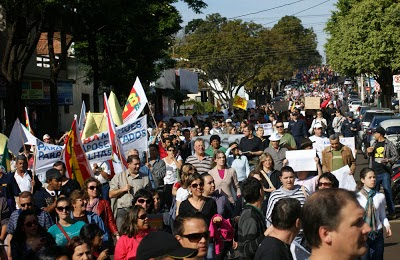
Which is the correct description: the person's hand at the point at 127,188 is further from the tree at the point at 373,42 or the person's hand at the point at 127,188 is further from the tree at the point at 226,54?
the tree at the point at 226,54

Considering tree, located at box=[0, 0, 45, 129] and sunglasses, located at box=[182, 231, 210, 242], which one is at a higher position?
tree, located at box=[0, 0, 45, 129]

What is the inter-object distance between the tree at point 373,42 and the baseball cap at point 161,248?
49.1m

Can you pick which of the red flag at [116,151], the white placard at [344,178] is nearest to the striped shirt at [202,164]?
the red flag at [116,151]

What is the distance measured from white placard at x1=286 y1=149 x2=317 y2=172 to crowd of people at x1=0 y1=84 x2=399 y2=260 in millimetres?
107

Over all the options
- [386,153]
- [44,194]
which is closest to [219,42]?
[386,153]

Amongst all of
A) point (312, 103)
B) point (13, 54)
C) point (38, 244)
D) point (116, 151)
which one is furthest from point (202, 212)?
point (312, 103)

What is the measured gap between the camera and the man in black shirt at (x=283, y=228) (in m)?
6.52

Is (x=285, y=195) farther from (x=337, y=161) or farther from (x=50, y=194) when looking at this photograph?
(x=337, y=161)

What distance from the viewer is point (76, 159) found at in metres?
13.5

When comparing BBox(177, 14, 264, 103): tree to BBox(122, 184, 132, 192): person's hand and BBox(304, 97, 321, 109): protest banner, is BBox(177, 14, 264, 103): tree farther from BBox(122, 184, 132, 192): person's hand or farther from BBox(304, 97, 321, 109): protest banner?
BBox(122, 184, 132, 192): person's hand

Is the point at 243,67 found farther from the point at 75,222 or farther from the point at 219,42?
the point at 75,222

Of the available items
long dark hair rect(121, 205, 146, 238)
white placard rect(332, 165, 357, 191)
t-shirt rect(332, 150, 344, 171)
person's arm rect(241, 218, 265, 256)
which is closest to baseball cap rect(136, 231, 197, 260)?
long dark hair rect(121, 205, 146, 238)

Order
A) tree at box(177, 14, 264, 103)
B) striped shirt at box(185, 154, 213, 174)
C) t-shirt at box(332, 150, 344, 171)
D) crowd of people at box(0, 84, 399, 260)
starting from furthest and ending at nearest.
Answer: tree at box(177, 14, 264, 103), t-shirt at box(332, 150, 344, 171), striped shirt at box(185, 154, 213, 174), crowd of people at box(0, 84, 399, 260)

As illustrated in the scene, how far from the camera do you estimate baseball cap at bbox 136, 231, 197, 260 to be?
14.6 feet
